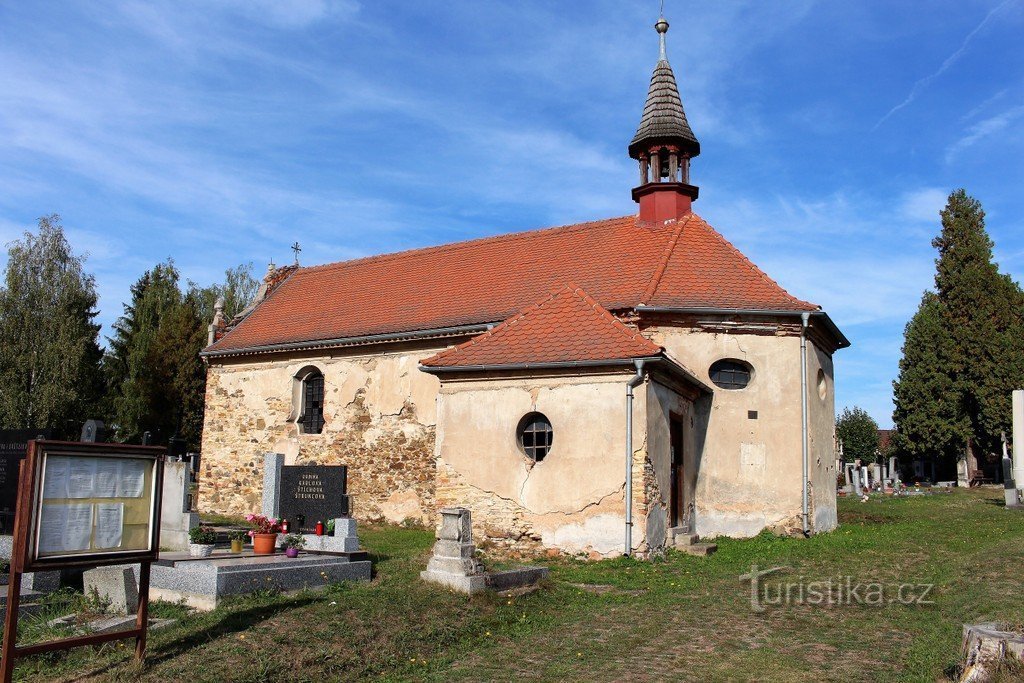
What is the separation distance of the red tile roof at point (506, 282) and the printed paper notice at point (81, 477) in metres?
12.3

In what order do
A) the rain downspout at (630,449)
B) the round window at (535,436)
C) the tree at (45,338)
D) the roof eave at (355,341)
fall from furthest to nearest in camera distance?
the tree at (45,338) < the roof eave at (355,341) < the round window at (535,436) < the rain downspout at (630,449)

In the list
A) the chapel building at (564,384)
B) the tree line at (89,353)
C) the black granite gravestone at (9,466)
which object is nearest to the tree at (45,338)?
the tree line at (89,353)

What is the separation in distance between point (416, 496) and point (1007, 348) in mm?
30580

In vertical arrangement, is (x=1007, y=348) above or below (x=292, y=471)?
above

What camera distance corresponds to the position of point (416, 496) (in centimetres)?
1969

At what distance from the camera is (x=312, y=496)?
1310 centimetres

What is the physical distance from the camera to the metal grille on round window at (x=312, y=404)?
73.3 ft

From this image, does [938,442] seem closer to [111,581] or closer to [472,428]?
[472,428]

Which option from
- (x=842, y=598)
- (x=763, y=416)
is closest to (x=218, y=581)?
(x=842, y=598)

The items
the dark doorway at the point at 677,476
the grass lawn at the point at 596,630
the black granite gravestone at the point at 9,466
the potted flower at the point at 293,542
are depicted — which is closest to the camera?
the grass lawn at the point at 596,630

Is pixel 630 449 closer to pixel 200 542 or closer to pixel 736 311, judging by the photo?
pixel 736 311

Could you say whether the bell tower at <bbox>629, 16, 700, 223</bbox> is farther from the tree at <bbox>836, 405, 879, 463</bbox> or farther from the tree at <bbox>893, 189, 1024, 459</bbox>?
the tree at <bbox>836, 405, 879, 463</bbox>

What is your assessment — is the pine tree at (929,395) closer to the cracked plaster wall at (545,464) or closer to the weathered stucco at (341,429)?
the weathered stucco at (341,429)

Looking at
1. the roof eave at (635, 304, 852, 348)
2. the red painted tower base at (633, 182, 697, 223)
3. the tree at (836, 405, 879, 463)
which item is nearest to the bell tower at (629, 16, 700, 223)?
the red painted tower base at (633, 182, 697, 223)
